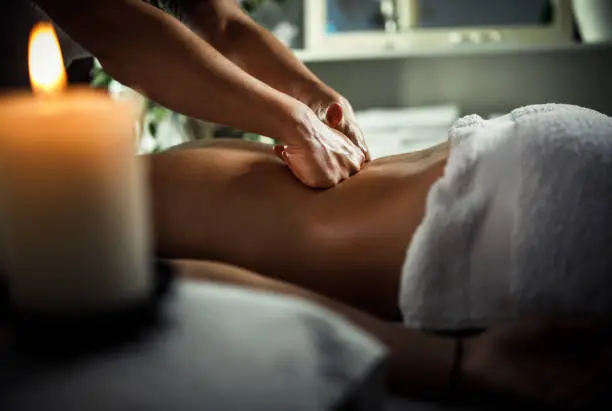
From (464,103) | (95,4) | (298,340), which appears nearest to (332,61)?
(464,103)

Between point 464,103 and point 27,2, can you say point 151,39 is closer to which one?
point 27,2

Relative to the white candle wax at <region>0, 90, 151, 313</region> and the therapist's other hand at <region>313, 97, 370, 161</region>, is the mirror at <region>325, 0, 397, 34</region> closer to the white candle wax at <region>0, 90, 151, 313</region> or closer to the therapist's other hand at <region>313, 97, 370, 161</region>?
the therapist's other hand at <region>313, 97, 370, 161</region>

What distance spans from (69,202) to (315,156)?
23 centimetres

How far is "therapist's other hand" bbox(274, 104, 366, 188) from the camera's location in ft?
1.49

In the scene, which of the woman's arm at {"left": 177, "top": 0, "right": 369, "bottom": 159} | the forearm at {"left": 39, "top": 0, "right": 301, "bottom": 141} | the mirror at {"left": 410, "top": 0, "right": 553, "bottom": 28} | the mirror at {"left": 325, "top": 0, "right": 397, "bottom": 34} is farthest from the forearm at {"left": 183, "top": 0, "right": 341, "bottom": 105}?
the mirror at {"left": 410, "top": 0, "right": 553, "bottom": 28}

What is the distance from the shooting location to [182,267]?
1.20 ft

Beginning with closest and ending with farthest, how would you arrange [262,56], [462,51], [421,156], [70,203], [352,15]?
[70,203] → [421,156] → [262,56] → [352,15] → [462,51]

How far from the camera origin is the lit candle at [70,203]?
0.26 m

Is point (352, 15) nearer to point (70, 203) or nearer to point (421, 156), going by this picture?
point (421, 156)

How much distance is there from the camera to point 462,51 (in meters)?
1.18

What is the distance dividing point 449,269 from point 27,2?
363 millimetres

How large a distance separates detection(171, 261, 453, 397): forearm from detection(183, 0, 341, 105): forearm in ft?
0.74

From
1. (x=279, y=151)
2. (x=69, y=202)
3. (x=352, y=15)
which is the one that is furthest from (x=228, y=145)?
(x=352, y=15)

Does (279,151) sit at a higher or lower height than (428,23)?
lower
